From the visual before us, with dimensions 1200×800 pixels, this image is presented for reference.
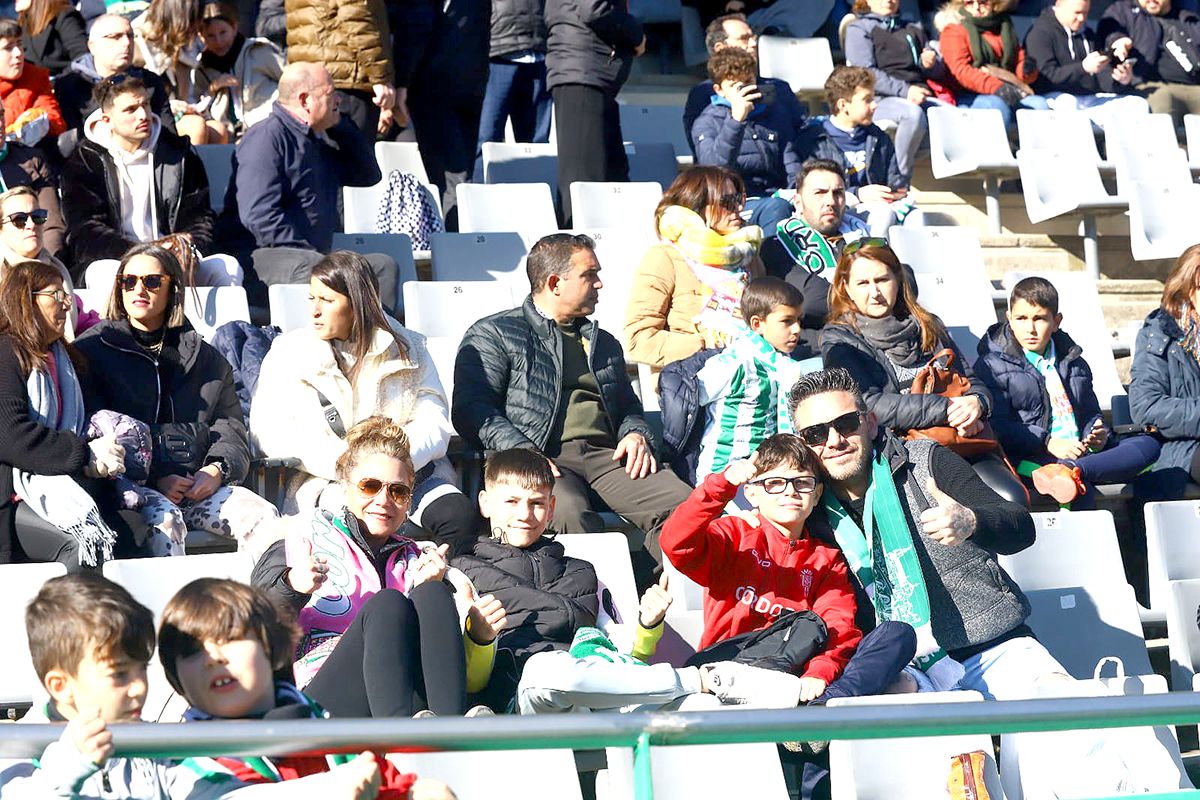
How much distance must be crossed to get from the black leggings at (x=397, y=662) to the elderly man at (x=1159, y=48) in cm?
688

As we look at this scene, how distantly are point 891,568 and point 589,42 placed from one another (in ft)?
11.0

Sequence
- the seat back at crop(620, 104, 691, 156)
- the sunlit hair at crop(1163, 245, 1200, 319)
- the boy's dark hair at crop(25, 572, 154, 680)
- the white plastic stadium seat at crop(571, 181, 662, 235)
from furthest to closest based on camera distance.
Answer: the seat back at crop(620, 104, 691, 156) < the white plastic stadium seat at crop(571, 181, 662, 235) < the sunlit hair at crop(1163, 245, 1200, 319) < the boy's dark hair at crop(25, 572, 154, 680)

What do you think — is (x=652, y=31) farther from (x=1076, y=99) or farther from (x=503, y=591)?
(x=503, y=591)

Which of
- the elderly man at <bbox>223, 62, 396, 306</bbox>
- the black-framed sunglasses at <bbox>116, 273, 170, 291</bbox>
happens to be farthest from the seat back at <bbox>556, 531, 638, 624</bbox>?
the elderly man at <bbox>223, 62, 396, 306</bbox>

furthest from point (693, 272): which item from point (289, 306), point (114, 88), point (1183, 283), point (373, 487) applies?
point (373, 487)

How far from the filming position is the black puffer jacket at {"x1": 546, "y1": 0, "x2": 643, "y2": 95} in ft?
22.0

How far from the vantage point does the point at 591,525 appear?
15.1ft

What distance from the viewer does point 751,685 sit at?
3.51 m

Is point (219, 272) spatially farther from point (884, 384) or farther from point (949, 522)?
point (949, 522)

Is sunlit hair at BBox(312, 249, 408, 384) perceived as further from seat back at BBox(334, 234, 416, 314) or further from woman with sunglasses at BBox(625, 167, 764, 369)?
seat back at BBox(334, 234, 416, 314)

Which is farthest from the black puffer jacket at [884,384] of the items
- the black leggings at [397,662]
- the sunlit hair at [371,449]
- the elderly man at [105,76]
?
the elderly man at [105,76]

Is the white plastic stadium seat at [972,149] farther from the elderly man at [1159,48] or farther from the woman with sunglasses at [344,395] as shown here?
the woman with sunglasses at [344,395]

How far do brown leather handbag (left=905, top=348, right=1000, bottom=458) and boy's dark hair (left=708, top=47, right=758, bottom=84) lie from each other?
6.50 ft

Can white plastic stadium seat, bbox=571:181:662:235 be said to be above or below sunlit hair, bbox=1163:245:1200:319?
above
